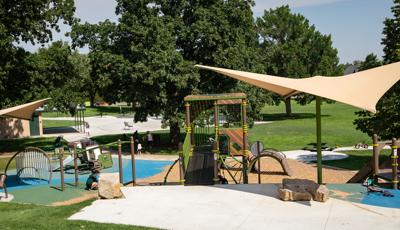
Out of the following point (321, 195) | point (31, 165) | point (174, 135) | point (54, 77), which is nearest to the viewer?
point (321, 195)

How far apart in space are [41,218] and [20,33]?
19268 millimetres

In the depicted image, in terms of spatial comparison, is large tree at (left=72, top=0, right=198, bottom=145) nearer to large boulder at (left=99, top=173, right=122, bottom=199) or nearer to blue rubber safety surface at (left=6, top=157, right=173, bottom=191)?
blue rubber safety surface at (left=6, top=157, right=173, bottom=191)

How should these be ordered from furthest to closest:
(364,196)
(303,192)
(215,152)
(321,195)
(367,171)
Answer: (367,171) < (215,152) < (364,196) < (303,192) < (321,195)

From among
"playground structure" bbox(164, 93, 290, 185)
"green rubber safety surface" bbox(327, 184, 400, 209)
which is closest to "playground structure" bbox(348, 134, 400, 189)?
"green rubber safety surface" bbox(327, 184, 400, 209)

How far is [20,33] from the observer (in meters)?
25.6

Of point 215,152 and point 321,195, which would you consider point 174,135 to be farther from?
point 321,195

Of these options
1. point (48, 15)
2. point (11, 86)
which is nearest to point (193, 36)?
point (48, 15)

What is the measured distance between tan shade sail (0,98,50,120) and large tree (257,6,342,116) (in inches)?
1377

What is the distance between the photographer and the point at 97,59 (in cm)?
2508

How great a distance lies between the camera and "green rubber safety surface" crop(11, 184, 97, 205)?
40.5 ft

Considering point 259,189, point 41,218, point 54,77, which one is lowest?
point 41,218

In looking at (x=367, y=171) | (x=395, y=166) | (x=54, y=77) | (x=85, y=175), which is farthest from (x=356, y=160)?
(x=54, y=77)

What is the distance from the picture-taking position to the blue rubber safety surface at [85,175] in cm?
1630

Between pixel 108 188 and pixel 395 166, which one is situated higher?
pixel 395 166
